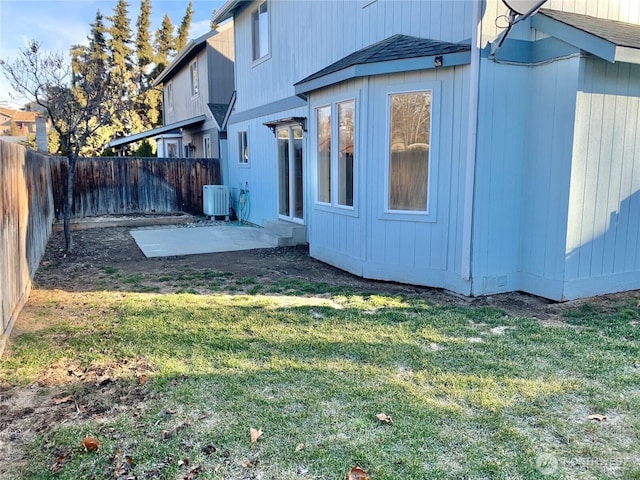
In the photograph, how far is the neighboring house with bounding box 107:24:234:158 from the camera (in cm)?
1591

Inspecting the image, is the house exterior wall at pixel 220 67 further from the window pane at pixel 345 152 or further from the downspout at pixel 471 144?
the downspout at pixel 471 144

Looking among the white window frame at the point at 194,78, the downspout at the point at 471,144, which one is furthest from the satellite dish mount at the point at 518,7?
the white window frame at the point at 194,78

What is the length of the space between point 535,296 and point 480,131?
215 centimetres

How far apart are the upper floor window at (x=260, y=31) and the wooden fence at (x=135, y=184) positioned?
4.48 metres

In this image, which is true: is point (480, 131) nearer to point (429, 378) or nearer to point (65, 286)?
point (429, 378)

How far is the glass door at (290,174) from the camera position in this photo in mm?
10312

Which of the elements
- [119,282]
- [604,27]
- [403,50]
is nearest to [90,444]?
[119,282]

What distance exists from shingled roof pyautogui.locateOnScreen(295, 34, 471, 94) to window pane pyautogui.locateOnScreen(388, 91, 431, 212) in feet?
1.60

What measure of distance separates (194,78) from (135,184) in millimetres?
5569

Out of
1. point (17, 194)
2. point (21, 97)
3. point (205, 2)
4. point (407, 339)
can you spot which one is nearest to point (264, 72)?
point (21, 97)

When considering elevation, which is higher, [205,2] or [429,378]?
[205,2]

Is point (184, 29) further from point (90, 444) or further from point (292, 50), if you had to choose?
point (90, 444)

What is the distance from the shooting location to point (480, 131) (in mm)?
5668

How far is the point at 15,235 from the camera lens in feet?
17.2
